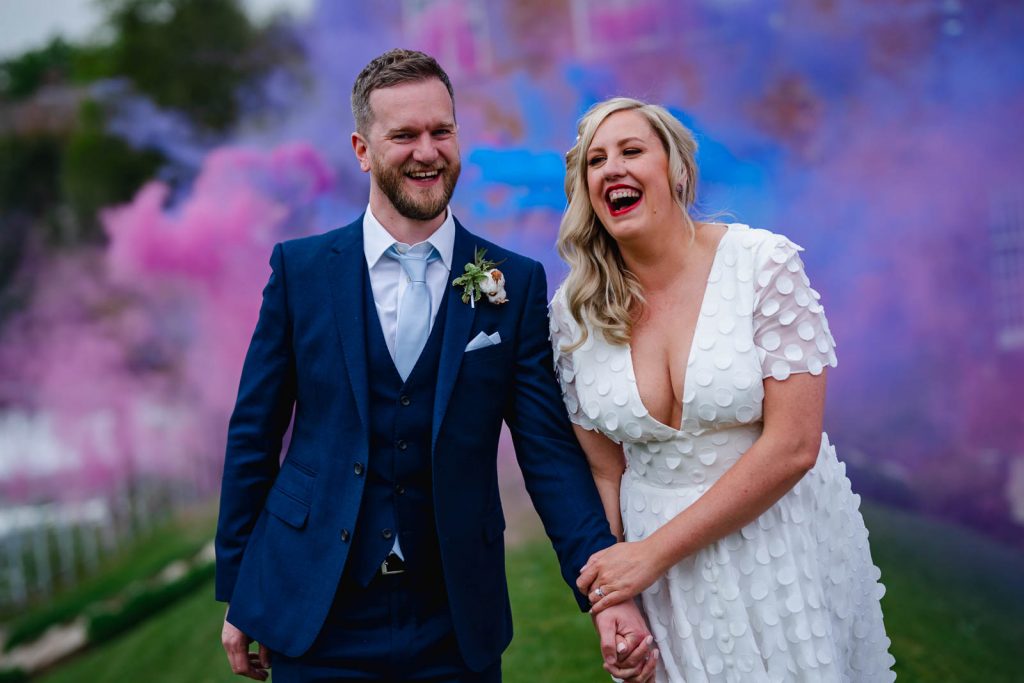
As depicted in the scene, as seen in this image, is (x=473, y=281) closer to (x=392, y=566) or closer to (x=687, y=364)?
(x=687, y=364)

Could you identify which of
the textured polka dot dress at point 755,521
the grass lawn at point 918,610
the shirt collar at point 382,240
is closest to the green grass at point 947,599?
the grass lawn at point 918,610

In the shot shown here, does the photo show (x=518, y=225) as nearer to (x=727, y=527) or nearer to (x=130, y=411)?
(x=130, y=411)

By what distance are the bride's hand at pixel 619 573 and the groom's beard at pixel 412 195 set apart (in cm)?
96

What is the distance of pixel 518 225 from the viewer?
201 inches

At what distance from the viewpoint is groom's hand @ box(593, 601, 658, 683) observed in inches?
96.3

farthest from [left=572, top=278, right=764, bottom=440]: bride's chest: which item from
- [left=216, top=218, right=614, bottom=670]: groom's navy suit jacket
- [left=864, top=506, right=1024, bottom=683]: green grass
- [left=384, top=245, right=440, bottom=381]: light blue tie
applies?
[left=864, top=506, right=1024, bottom=683]: green grass

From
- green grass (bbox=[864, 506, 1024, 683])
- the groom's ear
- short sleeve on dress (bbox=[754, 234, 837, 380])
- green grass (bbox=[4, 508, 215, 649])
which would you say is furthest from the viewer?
green grass (bbox=[4, 508, 215, 649])

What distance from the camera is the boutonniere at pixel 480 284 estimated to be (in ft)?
8.53

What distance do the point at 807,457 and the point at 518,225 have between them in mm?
2930

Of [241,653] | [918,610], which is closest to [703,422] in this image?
[241,653]

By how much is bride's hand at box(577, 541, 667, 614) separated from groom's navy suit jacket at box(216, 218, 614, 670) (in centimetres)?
5

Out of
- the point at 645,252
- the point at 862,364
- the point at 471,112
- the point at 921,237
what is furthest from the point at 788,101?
the point at 645,252

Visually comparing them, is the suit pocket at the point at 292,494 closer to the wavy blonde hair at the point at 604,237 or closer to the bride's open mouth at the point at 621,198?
the wavy blonde hair at the point at 604,237

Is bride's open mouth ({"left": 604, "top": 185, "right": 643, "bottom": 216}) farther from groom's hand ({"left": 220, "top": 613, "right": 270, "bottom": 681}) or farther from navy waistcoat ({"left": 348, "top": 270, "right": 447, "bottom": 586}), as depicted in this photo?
groom's hand ({"left": 220, "top": 613, "right": 270, "bottom": 681})
